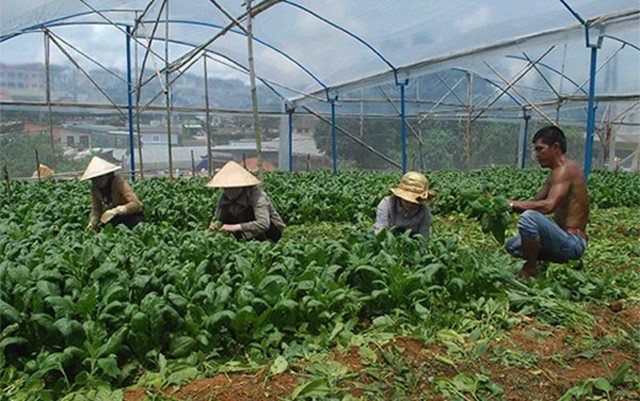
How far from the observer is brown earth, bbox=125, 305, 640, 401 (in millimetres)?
2688

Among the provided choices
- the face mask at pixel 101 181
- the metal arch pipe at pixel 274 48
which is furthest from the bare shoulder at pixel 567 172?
the metal arch pipe at pixel 274 48

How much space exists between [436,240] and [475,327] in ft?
3.72

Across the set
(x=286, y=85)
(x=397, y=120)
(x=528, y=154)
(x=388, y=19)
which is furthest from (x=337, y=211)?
(x=528, y=154)

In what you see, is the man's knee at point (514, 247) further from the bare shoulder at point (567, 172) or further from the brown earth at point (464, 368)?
the brown earth at point (464, 368)

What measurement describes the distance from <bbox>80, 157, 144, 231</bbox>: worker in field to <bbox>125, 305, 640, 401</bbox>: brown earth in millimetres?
3809

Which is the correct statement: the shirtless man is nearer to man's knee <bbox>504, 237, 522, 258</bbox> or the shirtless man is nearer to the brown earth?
man's knee <bbox>504, 237, 522, 258</bbox>

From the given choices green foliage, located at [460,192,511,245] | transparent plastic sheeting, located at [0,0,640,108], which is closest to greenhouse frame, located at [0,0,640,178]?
transparent plastic sheeting, located at [0,0,640,108]

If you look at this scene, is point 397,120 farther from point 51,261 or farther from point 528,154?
point 51,261

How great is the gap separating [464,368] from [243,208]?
10.8ft

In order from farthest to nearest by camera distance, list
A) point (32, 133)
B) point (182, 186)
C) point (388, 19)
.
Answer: point (32, 133), point (388, 19), point (182, 186)

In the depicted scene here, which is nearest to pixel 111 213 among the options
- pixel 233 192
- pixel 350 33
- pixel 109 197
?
pixel 109 197

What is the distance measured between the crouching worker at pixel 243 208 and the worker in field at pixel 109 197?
1237 mm

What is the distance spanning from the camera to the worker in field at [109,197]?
241 inches

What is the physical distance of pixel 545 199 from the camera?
4.65 metres
